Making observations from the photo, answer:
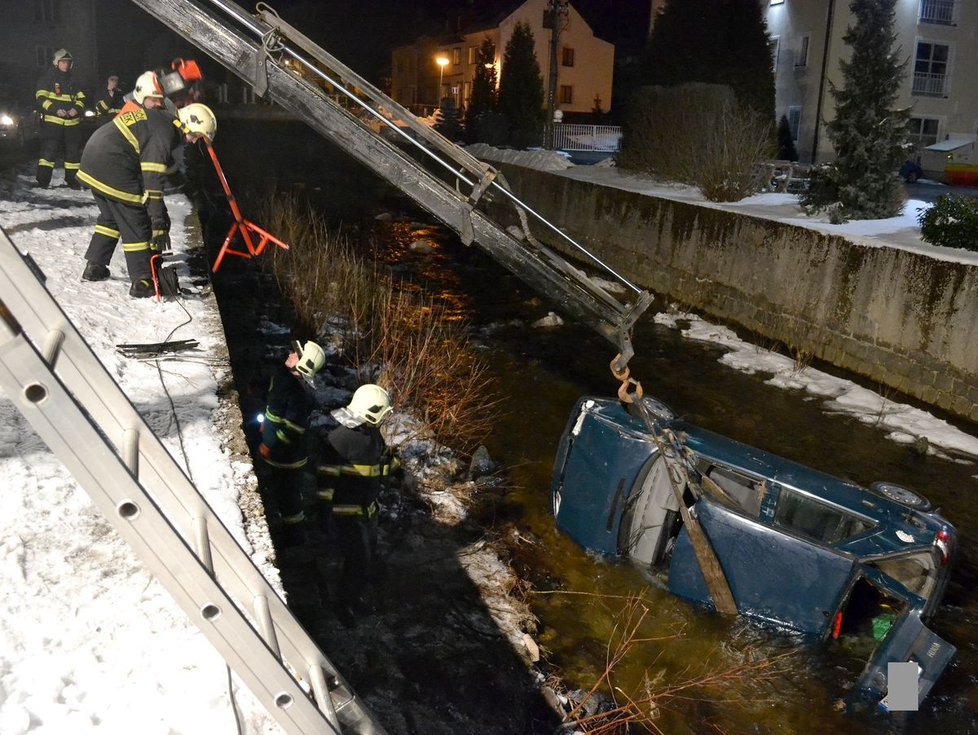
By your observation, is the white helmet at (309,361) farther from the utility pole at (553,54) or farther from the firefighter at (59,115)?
the utility pole at (553,54)

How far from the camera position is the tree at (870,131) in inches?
513

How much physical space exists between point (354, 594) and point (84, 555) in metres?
2.16

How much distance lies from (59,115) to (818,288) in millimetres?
10865

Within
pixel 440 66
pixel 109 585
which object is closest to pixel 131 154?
pixel 109 585

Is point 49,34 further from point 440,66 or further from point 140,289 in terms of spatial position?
point 140,289

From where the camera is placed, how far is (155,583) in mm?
3639

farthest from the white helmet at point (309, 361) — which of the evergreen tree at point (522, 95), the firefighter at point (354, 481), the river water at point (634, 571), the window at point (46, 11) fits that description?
the window at point (46, 11)

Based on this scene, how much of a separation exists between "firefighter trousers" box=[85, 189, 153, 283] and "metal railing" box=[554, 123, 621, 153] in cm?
2675

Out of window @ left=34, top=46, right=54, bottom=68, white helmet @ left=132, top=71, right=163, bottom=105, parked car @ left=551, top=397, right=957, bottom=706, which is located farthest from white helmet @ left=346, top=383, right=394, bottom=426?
window @ left=34, top=46, right=54, bottom=68

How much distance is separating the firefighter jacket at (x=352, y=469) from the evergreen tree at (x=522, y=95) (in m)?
27.2

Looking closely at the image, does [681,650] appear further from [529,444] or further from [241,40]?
[241,40]

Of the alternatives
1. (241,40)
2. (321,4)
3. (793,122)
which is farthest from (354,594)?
(321,4)

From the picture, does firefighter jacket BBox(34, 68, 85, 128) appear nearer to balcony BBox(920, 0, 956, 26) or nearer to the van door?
the van door

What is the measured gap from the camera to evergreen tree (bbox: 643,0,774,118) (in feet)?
75.7
